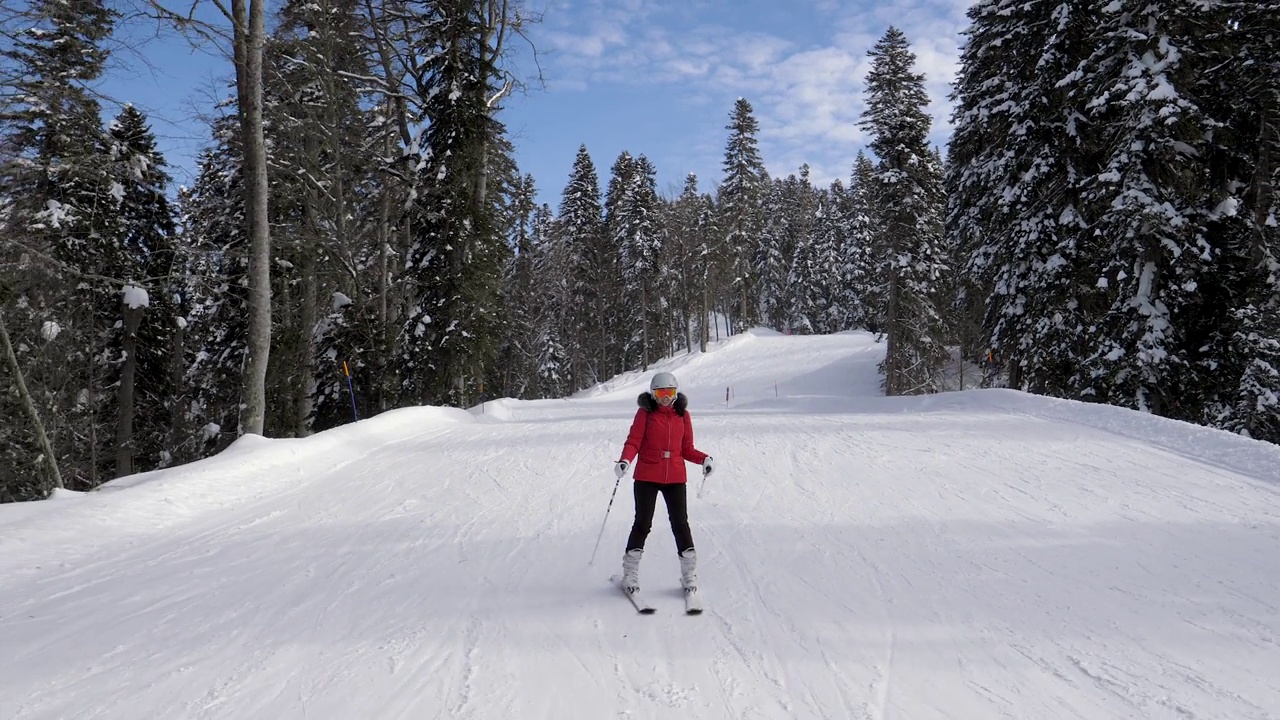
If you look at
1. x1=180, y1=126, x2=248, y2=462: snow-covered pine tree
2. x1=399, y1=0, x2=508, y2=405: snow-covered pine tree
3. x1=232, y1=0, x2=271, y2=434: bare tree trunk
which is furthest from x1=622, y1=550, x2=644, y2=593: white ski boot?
x1=180, y1=126, x2=248, y2=462: snow-covered pine tree

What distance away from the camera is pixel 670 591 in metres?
5.16

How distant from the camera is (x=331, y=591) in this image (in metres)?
5.22

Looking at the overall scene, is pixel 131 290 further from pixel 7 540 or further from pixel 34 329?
pixel 7 540

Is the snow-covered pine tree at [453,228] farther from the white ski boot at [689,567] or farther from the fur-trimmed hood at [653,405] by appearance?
the white ski boot at [689,567]

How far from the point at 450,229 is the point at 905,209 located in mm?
18967

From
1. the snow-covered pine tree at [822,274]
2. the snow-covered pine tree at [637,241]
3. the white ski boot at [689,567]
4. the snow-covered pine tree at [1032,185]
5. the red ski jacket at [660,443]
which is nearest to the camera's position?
the white ski boot at [689,567]

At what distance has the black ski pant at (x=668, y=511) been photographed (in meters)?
4.99

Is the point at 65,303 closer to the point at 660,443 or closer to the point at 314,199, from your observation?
the point at 314,199

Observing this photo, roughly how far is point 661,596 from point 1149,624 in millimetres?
3340

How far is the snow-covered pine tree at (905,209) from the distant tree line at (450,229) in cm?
12

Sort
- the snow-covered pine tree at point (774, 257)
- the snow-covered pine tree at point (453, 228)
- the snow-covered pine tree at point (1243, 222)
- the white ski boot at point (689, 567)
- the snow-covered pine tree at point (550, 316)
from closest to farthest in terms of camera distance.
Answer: the white ski boot at point (689, 567)
the snow-covered pine tree at point (1243, 222)
the snow-covered pine tree at point (453, 228)
the snow-covered pine tree at point (550, 316)
the snow-covered pine tree at point (774, 257)

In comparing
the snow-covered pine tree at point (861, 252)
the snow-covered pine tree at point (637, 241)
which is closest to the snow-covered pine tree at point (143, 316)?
the snow-covered pine tree at point (637, 241)

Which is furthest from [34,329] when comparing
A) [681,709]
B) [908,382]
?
[908,382]

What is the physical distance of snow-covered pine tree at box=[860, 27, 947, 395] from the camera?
27.5 m
